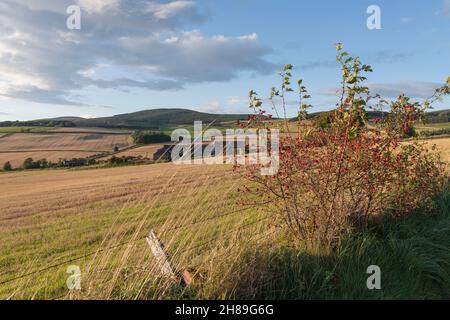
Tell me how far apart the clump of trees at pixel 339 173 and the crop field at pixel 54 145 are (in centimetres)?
5731

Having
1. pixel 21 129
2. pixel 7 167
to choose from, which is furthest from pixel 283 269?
pixel 21 129

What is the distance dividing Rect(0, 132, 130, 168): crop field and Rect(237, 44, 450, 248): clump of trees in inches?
2256

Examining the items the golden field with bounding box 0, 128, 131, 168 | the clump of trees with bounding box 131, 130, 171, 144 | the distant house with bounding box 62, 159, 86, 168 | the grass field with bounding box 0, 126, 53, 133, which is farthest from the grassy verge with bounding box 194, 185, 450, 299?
the grass field with bounding box 0, 126, 53, 133

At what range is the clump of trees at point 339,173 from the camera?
5.47 m

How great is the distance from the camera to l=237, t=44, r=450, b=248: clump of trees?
→ 5469 mm

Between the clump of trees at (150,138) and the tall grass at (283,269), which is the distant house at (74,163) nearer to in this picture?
the clump of trees at (150,138)

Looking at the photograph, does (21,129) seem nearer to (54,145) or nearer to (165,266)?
(54,145)

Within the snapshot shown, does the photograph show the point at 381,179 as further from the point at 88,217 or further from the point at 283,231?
the point at 88,217

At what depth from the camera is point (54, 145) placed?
69438 millimetres

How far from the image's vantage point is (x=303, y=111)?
609 cm

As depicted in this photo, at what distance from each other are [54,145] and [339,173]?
232ft

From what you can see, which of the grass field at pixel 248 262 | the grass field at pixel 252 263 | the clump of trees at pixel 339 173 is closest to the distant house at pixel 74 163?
the grass field at pixel 248 262

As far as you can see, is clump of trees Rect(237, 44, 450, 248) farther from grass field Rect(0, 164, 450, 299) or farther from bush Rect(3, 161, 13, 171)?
bush Rect(3, 161, 13, 171)
